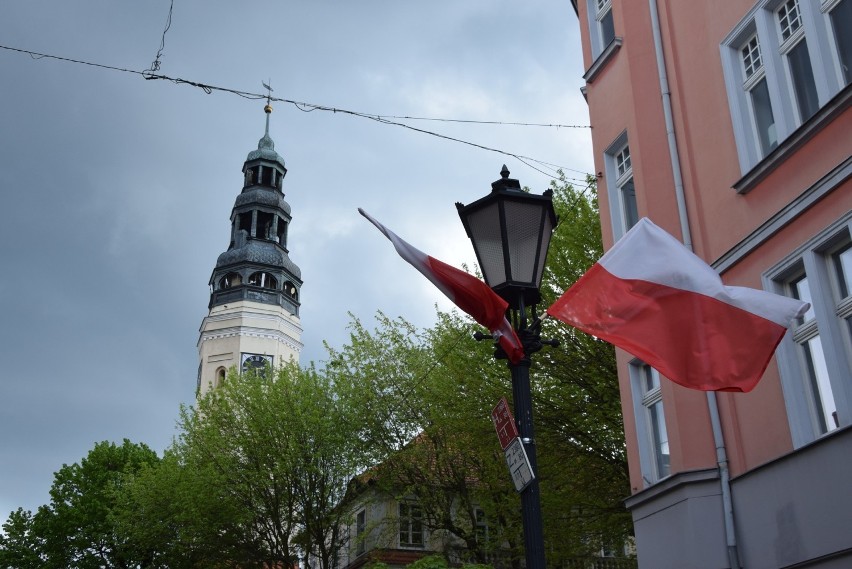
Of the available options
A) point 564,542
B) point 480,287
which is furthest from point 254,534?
point 480,287

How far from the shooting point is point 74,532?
42.6 metres

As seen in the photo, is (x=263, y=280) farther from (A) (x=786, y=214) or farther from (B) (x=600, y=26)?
(A) (x=786, y=214)

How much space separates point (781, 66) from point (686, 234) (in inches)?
98.0

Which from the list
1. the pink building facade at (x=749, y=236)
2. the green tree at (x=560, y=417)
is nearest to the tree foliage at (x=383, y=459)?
the green tree at (x=560, y=417)

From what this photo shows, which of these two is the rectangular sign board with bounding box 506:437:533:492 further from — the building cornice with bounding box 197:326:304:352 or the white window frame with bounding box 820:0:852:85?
the building cornice with bounding box 197:326:304:352

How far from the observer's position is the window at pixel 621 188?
14.9m

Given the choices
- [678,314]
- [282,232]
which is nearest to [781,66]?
[678,314]

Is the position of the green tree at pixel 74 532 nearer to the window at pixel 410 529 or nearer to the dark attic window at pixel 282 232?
the window at pixel 410 529

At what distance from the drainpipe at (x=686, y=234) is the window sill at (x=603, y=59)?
30.2 inches

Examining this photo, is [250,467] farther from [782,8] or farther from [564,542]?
[782,8]

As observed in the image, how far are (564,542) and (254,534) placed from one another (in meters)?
15.2

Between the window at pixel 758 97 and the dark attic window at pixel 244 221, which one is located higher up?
the dark attic window at pixel 244 221

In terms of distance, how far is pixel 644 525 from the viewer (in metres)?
12.9

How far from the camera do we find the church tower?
7569 centimetres
